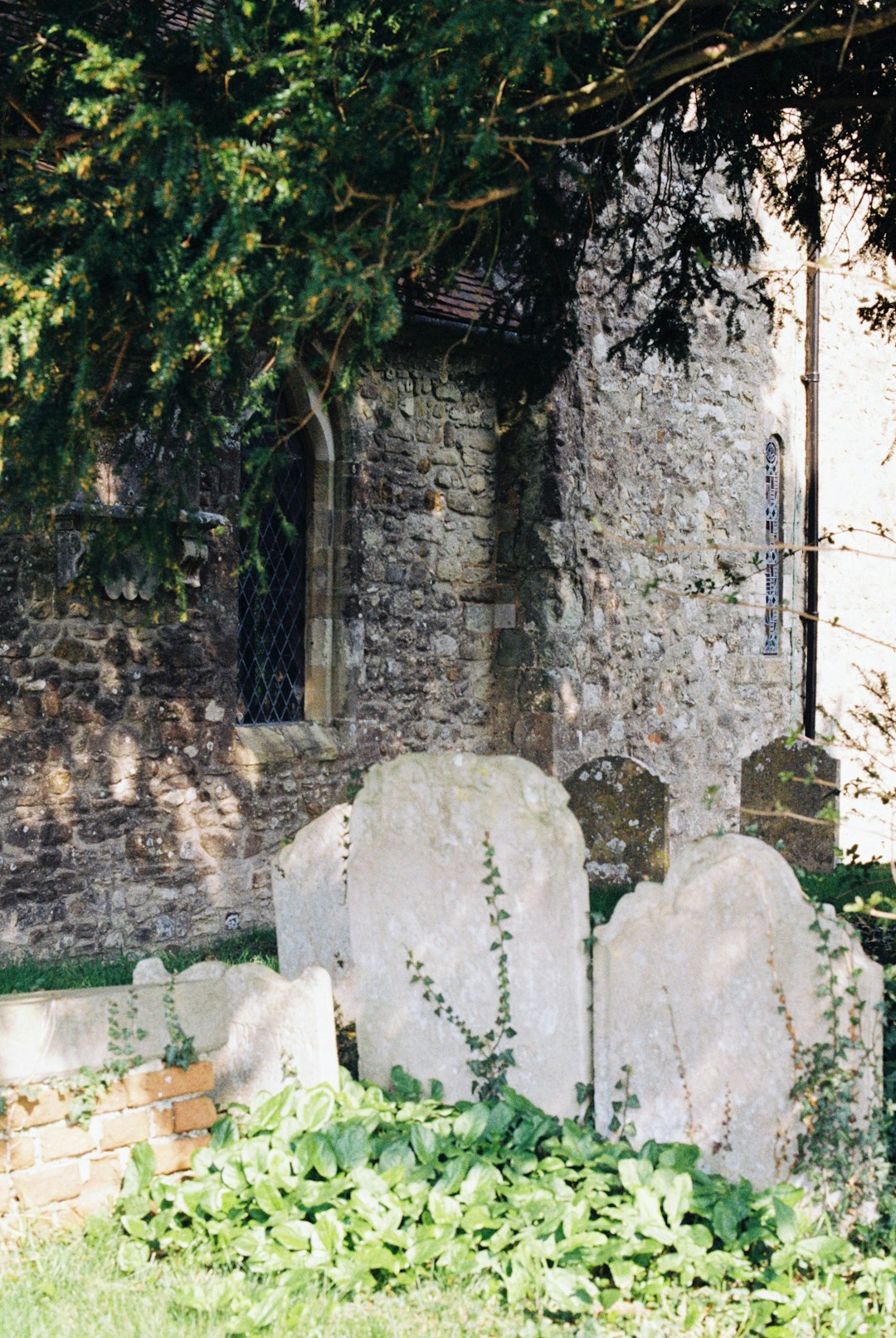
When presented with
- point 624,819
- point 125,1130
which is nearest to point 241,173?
point 125,1130

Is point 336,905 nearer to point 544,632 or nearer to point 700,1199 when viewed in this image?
point 700,1199

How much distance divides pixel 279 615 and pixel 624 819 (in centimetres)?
295

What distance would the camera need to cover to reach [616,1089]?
439 centimetres

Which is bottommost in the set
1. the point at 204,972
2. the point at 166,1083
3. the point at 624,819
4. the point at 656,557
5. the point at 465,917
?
the point at 166,1083

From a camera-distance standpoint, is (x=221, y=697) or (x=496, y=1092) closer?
(x=496, y=1092)

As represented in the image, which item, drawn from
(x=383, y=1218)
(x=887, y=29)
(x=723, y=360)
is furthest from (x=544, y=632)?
(x=383, y=1218)

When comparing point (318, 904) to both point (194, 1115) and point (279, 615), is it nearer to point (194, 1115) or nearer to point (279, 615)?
point (194, 1115)

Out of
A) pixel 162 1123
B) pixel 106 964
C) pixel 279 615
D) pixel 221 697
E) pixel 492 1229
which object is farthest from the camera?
pixel 279 615

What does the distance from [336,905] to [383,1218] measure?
165 cm

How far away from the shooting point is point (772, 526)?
15.1 meters

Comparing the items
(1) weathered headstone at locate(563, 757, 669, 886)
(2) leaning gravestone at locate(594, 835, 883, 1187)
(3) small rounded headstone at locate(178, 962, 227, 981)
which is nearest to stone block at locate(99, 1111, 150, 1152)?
(3) small rounded headstone at locate(178, 962, 227, 981)

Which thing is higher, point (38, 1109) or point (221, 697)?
point (221, 697)

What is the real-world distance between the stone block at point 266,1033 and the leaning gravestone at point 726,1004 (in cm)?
97

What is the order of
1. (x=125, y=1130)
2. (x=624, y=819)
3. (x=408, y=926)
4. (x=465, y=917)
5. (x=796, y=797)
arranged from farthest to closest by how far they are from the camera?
(x=796, y=797), (x=624, y=819), (x=408, y=926), (x=465, y=917), (x=125, y=1130)
